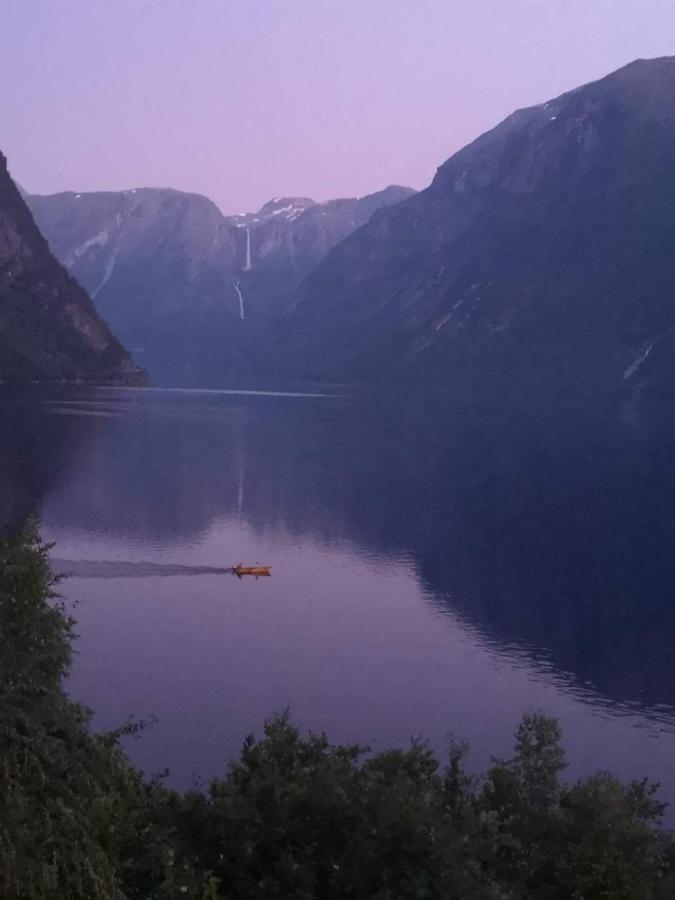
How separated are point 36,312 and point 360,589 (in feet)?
478

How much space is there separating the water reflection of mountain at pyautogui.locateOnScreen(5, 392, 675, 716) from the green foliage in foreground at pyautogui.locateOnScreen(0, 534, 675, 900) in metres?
19.7

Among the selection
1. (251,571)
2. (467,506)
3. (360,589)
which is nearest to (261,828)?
(360,589)

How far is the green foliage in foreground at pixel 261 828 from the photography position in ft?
34.7

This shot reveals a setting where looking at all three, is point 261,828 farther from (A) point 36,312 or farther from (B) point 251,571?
(A) point 36,312

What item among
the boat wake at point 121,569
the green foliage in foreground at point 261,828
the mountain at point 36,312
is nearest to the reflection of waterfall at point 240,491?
the boat wake at point 121,569

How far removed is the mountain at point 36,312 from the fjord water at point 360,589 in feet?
240

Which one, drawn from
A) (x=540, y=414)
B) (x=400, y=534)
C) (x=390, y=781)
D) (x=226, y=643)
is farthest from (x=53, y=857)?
(x=540, y=414)

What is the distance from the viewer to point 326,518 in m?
63.7

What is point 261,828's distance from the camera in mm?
12031

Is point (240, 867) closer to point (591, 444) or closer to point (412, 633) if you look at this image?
point (412, 633)

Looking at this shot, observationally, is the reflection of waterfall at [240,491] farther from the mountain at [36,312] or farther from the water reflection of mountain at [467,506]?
the mountain at [36,312]

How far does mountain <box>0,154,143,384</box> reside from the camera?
170 m

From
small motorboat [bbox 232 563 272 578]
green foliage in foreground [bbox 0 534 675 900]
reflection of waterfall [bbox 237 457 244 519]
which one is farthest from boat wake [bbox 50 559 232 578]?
green foliage in foreground [bbox 0 534 675 900]

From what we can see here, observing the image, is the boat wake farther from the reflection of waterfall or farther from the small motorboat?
the reflection of waterfall
